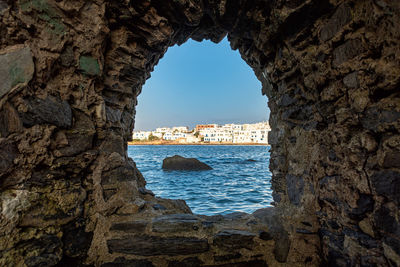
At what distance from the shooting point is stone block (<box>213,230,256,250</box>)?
2086 millimetres

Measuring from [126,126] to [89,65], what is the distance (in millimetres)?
952

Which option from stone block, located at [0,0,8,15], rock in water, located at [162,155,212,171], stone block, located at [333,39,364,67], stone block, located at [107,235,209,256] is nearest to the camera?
stone block, located at [0,0,8,15]

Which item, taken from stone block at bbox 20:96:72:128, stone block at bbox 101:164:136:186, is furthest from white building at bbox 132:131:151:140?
stone block at bbox 20:96:72:128

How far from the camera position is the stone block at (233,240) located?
6.84 feet

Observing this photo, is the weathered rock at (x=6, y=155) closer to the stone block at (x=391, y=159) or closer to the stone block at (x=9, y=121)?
the stone block at (x=9, y=121)

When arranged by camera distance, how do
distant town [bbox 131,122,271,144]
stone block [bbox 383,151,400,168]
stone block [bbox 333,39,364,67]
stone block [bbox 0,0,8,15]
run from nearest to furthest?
stone block [bbox 383,151,400,168], stone block [bbox 0,0,8,15], stone block [bbox 333,39,364,67], distant town [bbox 131,122,271,144]

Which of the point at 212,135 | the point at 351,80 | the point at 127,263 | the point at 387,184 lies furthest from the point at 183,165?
the point at 212,135

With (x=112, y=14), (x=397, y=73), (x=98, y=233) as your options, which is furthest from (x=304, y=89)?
(x=98, y=233)

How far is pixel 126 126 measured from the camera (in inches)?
108

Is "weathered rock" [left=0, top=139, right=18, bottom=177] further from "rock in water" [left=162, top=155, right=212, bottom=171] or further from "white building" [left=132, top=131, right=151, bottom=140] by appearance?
"white building" [left=132, top=131, right=151, bottom=140]

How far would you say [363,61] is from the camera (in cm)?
154

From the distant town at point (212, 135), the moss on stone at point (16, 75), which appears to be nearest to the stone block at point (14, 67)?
the moss on stone at point (16, 75)

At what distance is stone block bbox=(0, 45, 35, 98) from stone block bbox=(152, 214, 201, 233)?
169 cm

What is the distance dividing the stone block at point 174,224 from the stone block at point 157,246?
0.27ft
